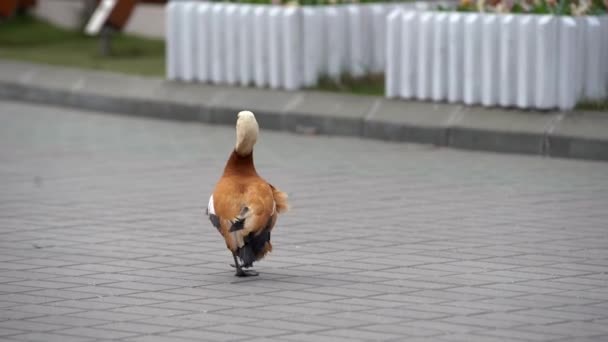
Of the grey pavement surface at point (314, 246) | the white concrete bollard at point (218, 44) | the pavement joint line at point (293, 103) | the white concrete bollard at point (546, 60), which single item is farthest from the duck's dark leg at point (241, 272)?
the white concrete bollard at point (218, 44)

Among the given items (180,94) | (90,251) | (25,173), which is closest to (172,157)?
(25,173)

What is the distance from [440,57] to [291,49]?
170 centimetres

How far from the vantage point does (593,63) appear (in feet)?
36.0

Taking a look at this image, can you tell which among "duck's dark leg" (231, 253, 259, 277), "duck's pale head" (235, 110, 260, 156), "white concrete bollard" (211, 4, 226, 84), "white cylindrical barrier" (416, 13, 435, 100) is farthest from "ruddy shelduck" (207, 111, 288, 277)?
"white concrete bollard" (211, 4, 226, 84)

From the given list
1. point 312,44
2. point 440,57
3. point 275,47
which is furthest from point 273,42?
point 440,57

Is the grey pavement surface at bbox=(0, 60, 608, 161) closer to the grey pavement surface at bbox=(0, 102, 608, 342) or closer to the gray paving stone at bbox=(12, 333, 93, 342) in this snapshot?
the grey pavement surface at bbox=(0, 102, 608, 342)

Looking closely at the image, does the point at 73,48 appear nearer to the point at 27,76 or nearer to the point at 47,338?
the point at 27,76

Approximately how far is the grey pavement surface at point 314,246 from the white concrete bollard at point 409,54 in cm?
68

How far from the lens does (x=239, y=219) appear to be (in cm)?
627

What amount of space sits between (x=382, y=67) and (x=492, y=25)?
2.45m

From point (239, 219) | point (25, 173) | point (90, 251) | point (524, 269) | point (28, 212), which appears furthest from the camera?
point (25, 173)

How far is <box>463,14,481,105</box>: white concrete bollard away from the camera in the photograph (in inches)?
444

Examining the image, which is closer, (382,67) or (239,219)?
(239,219)

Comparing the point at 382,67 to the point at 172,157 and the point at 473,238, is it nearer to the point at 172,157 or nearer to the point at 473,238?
the point at 172,157
